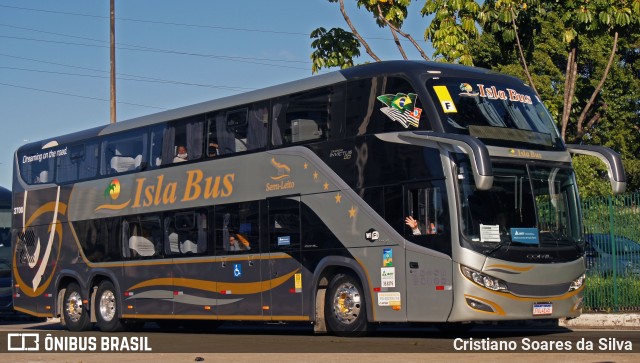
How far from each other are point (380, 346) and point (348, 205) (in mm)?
3068

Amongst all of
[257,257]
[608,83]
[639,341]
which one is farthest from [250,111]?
[608,83]

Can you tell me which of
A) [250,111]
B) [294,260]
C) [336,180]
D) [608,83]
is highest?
[608,83]

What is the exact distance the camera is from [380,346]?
14828 mm

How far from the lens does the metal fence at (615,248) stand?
65.8ft

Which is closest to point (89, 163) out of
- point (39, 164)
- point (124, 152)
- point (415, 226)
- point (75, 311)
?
point (124, 152)

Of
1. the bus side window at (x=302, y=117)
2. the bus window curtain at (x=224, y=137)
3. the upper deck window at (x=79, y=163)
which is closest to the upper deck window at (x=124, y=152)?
the upper deck window at (x=79, y=163)

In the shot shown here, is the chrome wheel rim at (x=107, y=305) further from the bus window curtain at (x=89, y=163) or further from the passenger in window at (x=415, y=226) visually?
the passenger in window at (x=415, y=226)

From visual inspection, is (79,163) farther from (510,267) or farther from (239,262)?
(510,267)

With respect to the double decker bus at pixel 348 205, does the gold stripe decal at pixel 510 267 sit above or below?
below

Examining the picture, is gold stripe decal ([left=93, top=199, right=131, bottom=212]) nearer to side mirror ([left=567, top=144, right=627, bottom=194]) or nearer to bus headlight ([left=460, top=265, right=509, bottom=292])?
bus headlight ([left=460, top=265, right=509, bottom=292])

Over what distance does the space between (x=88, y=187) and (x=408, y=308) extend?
9787mm

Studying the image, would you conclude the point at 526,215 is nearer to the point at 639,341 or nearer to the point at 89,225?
the point at 639,341

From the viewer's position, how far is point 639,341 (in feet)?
48.5

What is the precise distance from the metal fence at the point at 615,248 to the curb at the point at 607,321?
1096 mm
